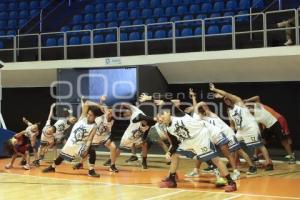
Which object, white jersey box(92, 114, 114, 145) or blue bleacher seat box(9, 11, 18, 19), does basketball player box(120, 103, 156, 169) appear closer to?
white jersey box(92, 114, 114, 145)

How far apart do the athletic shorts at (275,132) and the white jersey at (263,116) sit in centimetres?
12

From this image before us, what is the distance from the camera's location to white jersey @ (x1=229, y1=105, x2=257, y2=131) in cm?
1134

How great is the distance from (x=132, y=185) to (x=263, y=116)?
4518mm

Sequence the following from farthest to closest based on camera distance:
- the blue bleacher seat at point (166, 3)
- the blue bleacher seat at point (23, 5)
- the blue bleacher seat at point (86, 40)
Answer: the blue bleacher seat at point (23, 5), the blue bleacher seat at point (166, 3), the blue bleacher seat at point (86, 40)

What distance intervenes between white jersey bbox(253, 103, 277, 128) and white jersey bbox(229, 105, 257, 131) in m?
1.21

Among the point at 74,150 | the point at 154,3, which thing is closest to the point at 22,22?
the point at 154,3

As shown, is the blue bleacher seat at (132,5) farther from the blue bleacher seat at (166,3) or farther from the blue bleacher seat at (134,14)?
the blue bleacher seat at (166,3)

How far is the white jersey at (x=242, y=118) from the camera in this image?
1134cm

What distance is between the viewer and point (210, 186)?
9305 mm

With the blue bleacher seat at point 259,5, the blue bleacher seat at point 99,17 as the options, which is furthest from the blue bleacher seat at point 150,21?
the blue bleacher seat at point 259,5

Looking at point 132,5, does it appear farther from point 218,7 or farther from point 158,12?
point 218,7

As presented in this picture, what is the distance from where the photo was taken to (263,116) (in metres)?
12.6

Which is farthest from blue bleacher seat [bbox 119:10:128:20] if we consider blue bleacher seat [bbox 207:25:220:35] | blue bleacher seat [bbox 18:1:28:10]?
blue bleacher seat [bbox 18:1:28:10]

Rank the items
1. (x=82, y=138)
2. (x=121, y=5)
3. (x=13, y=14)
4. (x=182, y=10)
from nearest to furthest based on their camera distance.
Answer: (x=82, y=138), (x=182, y=10), (x=121, y=5), (x=13, y=14)
